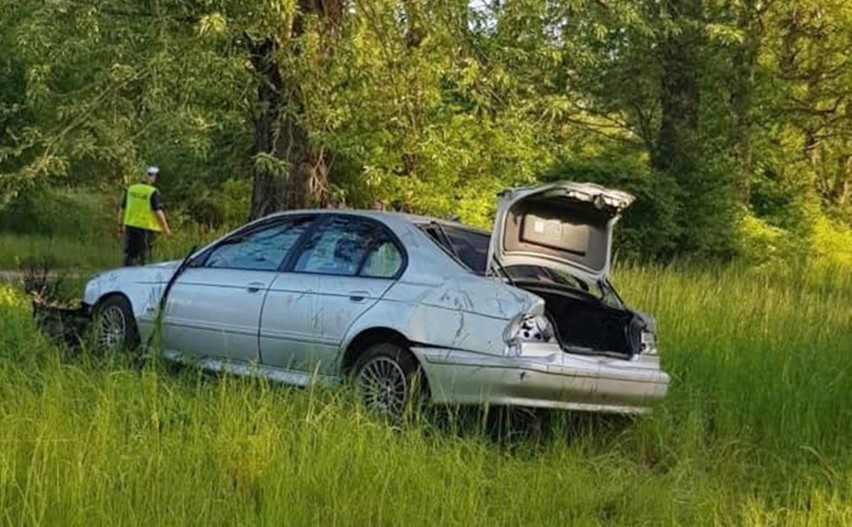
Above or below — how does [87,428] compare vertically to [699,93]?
below

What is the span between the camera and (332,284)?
22.9 feet

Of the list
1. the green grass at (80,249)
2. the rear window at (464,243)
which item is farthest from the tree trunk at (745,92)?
the rear window at (464,243)

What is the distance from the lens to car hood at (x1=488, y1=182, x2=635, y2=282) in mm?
6797

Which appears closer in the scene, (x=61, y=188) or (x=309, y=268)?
(x=309, y=268)

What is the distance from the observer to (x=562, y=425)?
6367mm

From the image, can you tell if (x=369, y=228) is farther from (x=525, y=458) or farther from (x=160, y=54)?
(x=160, y=54)

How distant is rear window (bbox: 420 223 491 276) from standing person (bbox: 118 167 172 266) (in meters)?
8.65

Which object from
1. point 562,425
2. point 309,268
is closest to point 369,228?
point 309,268

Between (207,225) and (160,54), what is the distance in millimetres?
12834

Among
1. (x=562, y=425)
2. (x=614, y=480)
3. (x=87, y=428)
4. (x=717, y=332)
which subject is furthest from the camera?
(x=717, y=332)

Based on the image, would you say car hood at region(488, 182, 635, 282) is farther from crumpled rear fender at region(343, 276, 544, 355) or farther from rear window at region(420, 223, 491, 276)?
crumpled rear fender at region(343, 276, 544, 355)

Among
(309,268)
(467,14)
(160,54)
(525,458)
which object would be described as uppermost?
(467,14)

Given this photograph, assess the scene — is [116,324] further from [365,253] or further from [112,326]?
[365,253]

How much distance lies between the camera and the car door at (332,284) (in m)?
6.75
